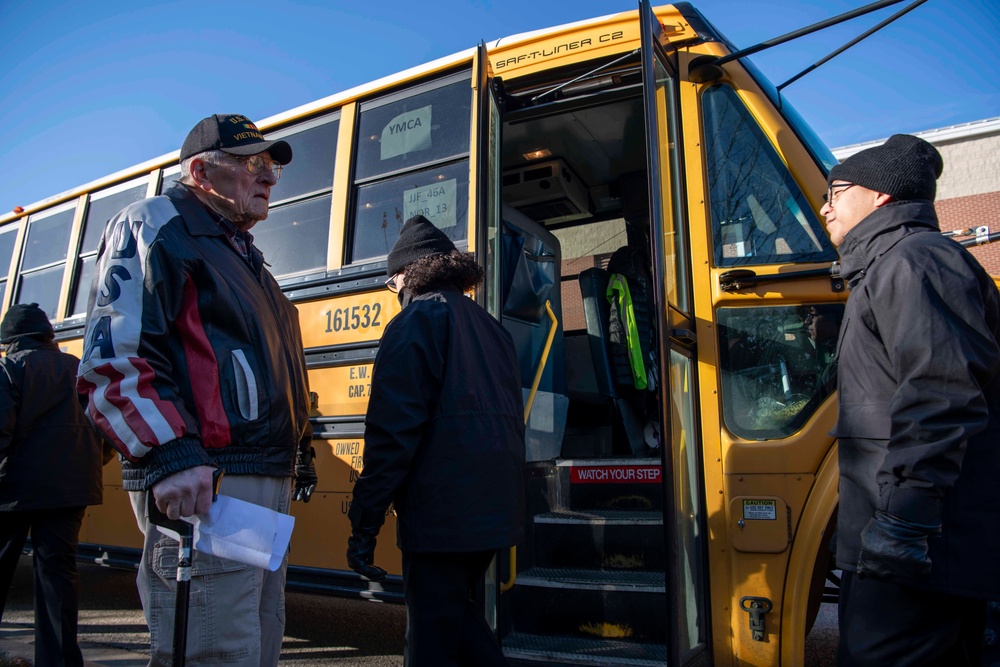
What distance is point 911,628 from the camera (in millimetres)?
1499

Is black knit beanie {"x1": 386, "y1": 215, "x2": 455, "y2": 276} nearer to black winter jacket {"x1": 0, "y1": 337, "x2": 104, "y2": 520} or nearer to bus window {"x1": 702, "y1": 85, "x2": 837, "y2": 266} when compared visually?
bus window {"x1": 702, "y1": 85, "x2": 837, "y2": 266}

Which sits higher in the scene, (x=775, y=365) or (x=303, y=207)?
(x=303, y=207)

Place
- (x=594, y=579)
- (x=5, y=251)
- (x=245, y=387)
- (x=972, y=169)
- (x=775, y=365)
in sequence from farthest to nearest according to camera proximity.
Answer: (x=972, y=169)
(x=5, y=251)
(x=594, y=579)
(x=775, y=365)
(x=245, y=387)

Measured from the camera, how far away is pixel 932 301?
4.99 ft

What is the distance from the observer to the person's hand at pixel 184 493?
148 centimetres

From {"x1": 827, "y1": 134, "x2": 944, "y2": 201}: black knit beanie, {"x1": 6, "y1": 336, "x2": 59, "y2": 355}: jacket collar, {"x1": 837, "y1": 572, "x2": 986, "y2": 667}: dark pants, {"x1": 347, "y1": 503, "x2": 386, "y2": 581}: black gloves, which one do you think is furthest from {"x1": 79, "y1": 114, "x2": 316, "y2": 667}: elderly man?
{"x1": 6, "y1": 336, "x2": 59, "y2": 355}: jacket collar

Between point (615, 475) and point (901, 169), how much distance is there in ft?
6.01

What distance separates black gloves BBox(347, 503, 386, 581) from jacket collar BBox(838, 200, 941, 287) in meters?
1.46

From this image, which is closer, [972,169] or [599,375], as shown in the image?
[599,375]

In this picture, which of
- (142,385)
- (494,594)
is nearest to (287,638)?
(494,594)

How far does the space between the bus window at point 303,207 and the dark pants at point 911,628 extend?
2.78 metres

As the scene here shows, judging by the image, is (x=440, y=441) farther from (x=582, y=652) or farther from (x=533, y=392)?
(x=533, y=392)

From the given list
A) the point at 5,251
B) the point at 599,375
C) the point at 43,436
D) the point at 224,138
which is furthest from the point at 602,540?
the point at 5,251

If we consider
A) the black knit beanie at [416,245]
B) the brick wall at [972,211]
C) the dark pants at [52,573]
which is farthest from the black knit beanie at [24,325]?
the brick wall at [972,211]
